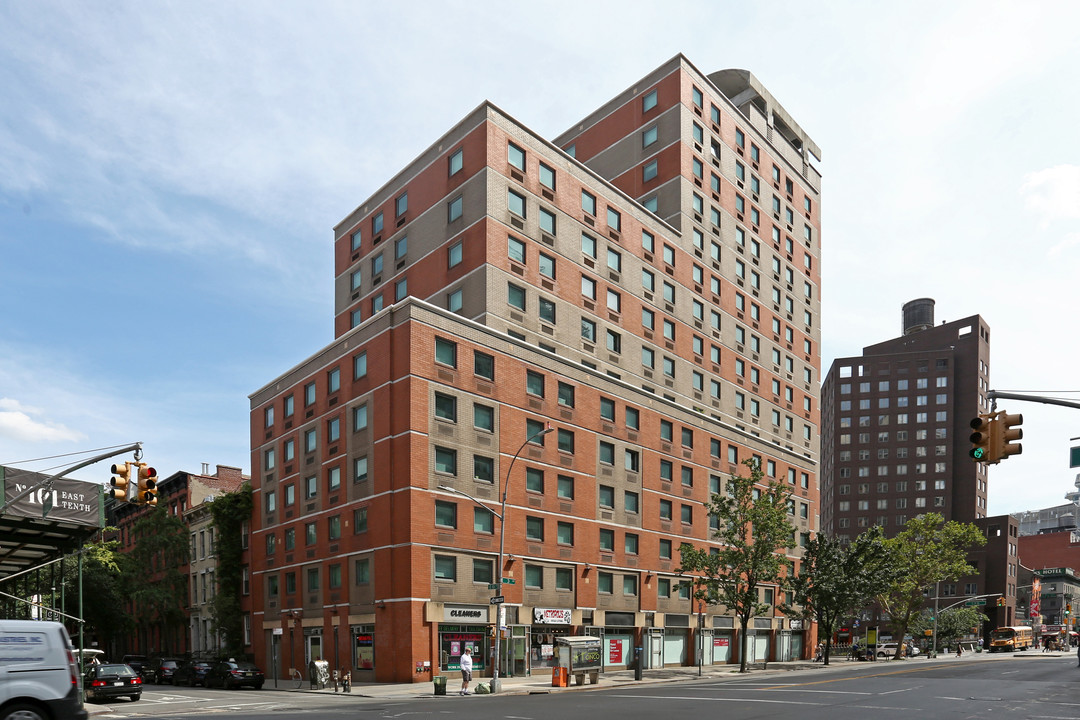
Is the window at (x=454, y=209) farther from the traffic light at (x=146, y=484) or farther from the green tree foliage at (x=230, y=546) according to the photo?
the traffic light at (x=146, y=484)

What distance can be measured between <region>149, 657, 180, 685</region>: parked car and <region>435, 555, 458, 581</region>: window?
20041 millimetres

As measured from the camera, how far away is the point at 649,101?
70.0 meters

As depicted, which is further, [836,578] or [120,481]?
[836,578]

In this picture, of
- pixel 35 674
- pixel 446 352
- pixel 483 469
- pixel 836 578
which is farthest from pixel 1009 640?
pixel 35 674

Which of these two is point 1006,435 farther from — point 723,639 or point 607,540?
point 723,639

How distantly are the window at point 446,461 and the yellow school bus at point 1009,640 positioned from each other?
106424 mm

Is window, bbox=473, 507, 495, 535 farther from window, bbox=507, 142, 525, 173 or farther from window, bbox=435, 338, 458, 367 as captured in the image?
window, bbox=507, 142, 525, 173

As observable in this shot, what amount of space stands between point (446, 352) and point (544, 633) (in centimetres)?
1779

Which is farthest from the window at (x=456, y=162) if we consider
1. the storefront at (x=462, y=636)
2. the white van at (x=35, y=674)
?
the white van at (x=35, y=674)

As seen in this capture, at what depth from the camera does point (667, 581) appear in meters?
60.6

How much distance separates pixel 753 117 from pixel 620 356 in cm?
3313

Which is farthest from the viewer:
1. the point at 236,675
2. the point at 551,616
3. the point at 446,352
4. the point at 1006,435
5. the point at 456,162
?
the point at 456,162

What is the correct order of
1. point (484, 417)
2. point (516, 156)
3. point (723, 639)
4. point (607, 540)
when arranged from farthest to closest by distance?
point (723, 639) → point (607, 540) → point (516, 156) → point (484, 417)

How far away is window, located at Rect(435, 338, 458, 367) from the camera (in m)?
46.8
